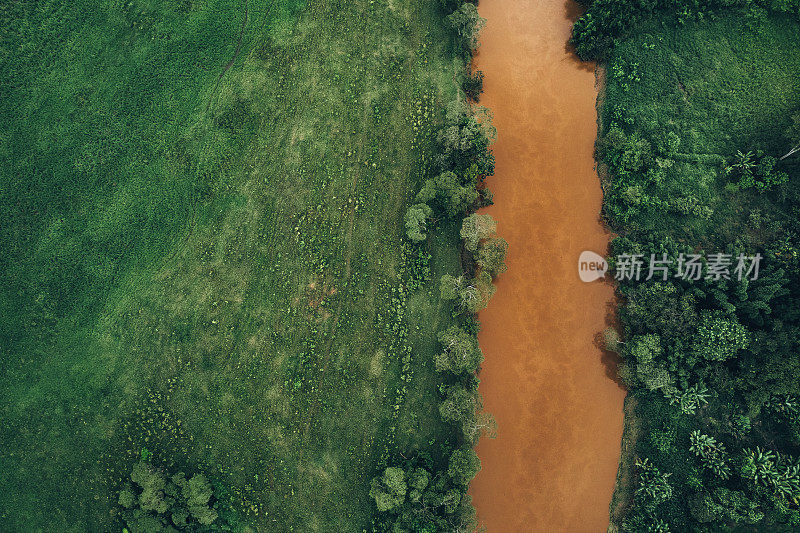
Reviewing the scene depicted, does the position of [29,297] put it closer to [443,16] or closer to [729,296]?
[443,16]

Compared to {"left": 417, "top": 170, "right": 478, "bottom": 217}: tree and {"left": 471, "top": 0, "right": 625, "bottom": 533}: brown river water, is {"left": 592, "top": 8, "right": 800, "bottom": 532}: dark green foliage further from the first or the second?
{"left": 417, "top": 170, "right": 478, "bottom": 217}: tree

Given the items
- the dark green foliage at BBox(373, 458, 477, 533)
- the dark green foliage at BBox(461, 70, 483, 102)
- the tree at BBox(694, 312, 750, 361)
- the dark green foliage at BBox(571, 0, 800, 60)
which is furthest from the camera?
the dark green foliage at BBox(461, 70, 483, 102)

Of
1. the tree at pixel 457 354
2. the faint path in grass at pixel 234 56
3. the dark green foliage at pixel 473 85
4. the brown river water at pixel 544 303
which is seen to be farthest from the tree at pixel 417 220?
the faint path in grass at pixel 234 56

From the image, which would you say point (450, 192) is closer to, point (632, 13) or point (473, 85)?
point (473, 85)

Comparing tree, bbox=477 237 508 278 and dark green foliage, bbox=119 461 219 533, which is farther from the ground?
tree, bbox=477 237 508 278

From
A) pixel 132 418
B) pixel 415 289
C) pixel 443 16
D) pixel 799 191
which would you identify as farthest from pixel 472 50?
pixel 132 418
